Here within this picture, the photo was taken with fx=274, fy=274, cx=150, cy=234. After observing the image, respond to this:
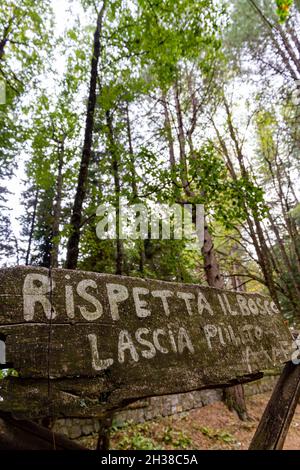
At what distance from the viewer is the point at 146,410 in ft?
23.3

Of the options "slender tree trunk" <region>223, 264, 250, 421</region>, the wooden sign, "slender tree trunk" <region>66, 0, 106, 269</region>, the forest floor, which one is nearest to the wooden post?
the wooden sign

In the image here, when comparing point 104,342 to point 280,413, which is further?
point 280,413

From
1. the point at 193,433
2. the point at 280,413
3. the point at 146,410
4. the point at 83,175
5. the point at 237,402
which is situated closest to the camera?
the point at 280,413

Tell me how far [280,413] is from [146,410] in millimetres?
6065

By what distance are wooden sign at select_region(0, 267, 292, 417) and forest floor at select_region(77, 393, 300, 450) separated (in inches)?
210

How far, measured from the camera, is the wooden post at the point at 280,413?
187 cm

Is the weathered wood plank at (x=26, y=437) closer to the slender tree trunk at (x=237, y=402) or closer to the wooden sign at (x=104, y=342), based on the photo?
the wooden sign at (x=104, y=342)

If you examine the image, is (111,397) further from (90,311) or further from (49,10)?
(49,10)

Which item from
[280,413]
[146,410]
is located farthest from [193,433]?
[280,413]

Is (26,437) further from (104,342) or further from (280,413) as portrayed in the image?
→ (280,413)

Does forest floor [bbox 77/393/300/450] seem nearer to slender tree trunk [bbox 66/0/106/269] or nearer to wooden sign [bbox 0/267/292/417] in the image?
slender tree trunk [bbox 66/0/106/269]

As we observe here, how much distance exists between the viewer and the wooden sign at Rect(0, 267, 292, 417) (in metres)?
1.16

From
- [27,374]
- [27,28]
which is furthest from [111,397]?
[27,28]
